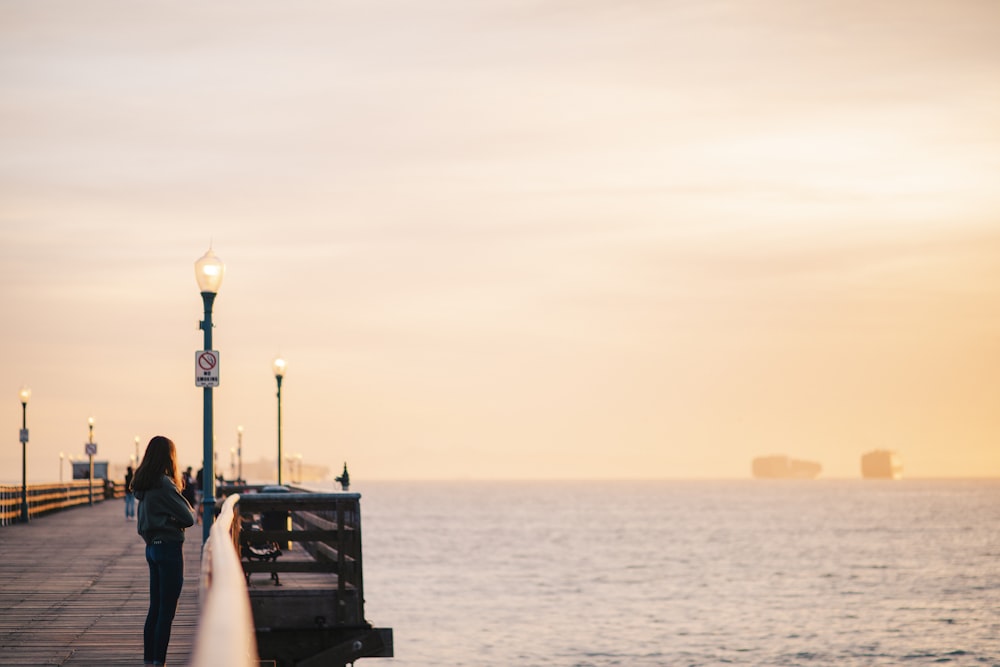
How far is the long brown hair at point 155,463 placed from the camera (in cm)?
1106

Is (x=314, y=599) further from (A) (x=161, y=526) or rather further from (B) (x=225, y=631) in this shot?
(B) (x=225, y=631)

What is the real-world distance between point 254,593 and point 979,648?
43.5 meters

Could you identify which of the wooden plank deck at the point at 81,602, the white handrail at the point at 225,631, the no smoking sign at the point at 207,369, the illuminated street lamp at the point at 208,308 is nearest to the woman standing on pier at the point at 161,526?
the wooden plank deck at the point at 81,602

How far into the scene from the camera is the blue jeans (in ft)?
37.0

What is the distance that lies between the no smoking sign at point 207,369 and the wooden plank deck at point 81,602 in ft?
9.53

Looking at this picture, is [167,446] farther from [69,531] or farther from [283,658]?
[69,531]

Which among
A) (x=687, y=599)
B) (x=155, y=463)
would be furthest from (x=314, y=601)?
(x=687, y=599)

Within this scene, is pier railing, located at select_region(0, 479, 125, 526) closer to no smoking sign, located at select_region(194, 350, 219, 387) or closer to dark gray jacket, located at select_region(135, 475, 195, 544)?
no smoking sign, located at select_region(194, 350, 219, 387)

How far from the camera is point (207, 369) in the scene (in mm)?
19422

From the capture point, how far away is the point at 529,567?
98.9 metres

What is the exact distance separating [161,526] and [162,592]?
1.94ft

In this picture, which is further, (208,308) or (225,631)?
(208,308)

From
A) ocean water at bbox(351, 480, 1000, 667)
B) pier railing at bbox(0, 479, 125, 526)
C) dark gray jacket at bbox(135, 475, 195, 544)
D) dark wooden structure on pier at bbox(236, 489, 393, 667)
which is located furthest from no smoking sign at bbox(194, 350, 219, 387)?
ocean water at bbox(351, 480, 1000, 667)

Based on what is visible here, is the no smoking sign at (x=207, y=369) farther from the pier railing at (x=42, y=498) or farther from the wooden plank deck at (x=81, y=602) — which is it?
the pier railing at (x=42, y=498)
